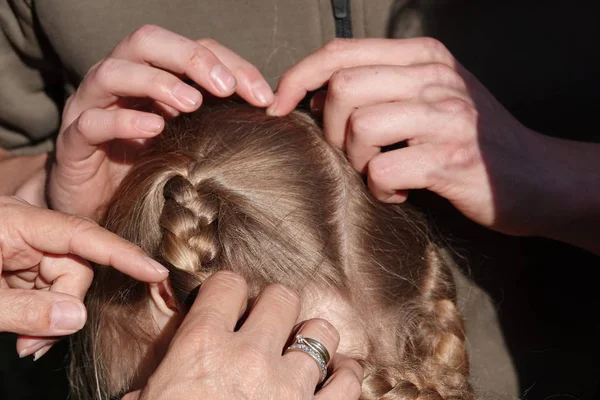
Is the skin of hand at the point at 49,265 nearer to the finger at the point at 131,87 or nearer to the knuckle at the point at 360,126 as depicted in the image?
the finger at the point at 131,87

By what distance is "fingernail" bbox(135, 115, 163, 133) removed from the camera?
1102mm

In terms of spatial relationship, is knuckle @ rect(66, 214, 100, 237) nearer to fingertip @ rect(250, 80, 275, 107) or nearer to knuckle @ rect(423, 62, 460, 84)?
fingertip @ rect(250, 80, 275, 107)

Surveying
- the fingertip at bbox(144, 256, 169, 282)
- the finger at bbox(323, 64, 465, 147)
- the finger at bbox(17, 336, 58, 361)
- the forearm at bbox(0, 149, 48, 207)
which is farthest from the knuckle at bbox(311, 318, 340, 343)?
the forearm at bbox(0, 149, 48, 207)

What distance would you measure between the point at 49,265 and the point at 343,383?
508 millimetres

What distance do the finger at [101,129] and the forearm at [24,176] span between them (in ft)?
0.96

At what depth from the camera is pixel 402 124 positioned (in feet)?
3.56

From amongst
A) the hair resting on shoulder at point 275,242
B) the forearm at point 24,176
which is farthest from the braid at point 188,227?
the forearm at point 24,176

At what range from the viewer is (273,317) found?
3.24ft

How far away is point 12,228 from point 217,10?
0.64 metres

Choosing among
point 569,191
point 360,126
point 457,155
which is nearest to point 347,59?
point 360,126

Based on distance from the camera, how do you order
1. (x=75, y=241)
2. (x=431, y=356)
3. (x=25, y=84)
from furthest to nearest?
(x=25, y=84)
(x=431, y=356)
(x=75, y=241)

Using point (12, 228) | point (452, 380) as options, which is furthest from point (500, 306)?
point (12, 228)

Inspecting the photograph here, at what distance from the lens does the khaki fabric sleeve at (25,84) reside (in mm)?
1495

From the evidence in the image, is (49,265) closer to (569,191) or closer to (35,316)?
(35,316)
